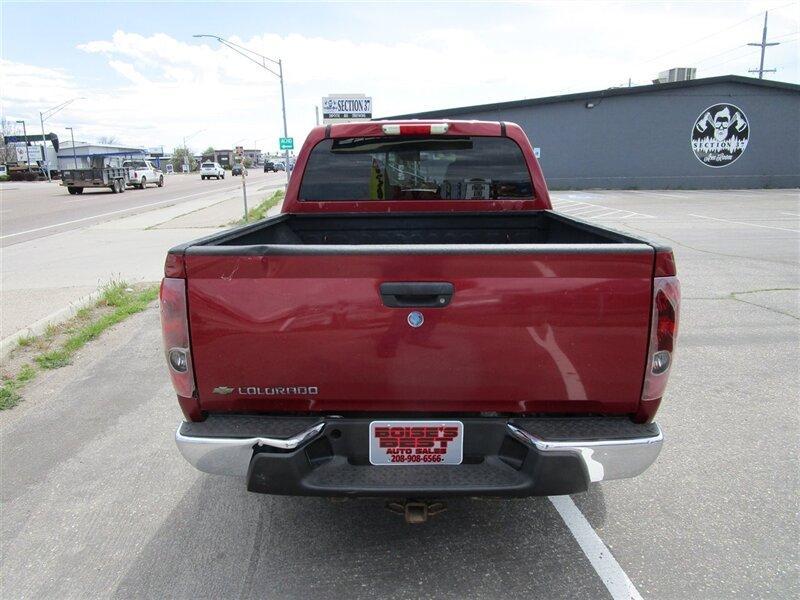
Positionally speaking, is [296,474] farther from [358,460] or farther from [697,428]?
[697,428]

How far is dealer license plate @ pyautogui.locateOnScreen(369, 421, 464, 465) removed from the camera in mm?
2359

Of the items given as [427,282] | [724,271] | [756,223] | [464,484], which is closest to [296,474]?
[464,484]

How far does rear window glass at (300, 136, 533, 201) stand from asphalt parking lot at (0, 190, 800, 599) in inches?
82.6

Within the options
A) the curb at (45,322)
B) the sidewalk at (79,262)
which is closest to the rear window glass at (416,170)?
the curb at (45,322)

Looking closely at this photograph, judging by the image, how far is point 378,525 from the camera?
3.00m

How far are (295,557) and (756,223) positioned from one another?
17.6 meters

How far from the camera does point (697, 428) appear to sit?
4.04 m

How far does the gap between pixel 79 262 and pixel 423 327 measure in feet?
35.5

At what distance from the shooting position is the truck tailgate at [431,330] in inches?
86.7

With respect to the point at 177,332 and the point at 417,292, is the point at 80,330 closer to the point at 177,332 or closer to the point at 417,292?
the point at 177,332

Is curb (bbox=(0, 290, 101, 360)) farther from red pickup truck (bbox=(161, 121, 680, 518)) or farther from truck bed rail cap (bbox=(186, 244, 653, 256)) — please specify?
truck bed rail cap (bbox=(186, 244, 653, 256))

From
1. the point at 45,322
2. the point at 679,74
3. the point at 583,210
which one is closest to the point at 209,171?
the point at 679,74

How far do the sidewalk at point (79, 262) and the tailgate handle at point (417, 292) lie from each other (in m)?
5.29

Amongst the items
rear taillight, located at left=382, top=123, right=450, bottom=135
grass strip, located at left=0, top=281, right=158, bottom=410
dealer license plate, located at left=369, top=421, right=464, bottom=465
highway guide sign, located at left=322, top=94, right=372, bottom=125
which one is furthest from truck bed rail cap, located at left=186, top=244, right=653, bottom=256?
highway guide sign, located at left=322, top=94, right=372, bottom=125
